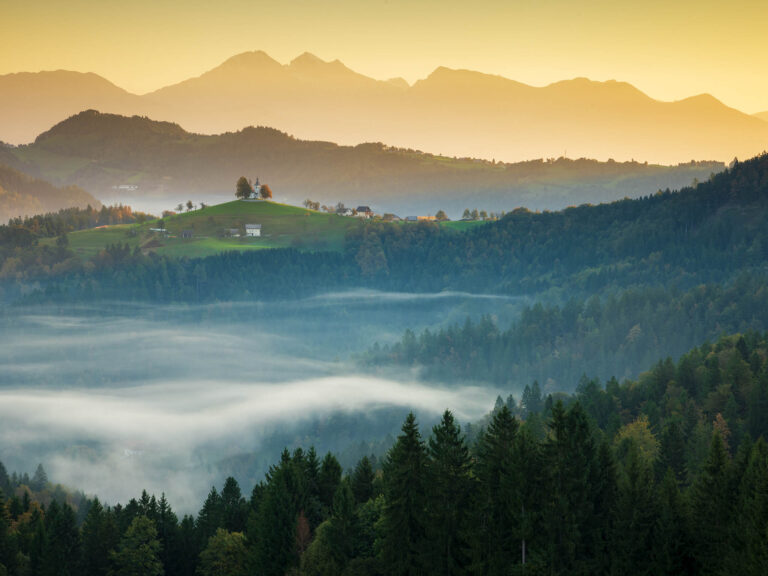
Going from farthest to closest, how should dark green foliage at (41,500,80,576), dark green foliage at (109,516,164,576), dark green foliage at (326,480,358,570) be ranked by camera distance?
dark green foliage at (109,516,164,576) → dark green foliage at (41,500,80,576) → dark green foliage at (326,480,358,570)

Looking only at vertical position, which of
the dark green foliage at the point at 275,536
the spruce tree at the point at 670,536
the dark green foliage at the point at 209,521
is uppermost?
the spruce tree at the point at 670,536

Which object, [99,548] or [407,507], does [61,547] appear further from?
[407,507]

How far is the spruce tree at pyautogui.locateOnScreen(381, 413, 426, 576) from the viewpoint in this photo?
56.6m

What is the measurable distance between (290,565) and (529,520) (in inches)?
858

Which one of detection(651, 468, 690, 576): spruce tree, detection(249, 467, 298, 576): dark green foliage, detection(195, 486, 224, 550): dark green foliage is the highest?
detection(651, 468, 690, 576): spruce tree

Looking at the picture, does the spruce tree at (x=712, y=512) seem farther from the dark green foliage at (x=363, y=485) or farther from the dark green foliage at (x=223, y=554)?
the dark green foliage at (x=223, y=554)

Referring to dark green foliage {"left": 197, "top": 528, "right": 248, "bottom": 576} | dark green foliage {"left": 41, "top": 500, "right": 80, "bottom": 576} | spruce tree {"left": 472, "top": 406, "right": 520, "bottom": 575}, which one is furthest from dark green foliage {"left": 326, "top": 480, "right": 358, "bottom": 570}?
dark green foliage {"left": 41, "top": 500, "right": 80, "bottom": 576}

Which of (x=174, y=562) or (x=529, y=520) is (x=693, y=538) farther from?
(x=174, y=562)

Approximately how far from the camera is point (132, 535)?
76.4 m

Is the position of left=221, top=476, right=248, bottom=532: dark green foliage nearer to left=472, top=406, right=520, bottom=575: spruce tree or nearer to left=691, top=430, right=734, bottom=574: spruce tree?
left=472, top=406, right=520, bottom=575: spruce tree

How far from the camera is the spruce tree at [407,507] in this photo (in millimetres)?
56625

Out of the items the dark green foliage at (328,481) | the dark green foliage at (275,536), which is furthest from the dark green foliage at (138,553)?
the dark green foliage at (328,481)

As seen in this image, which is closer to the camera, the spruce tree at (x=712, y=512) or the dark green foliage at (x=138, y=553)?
the spruce tree at (x=712, y=512)

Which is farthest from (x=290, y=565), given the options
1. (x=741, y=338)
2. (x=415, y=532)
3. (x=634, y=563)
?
(x=741, y=338)
